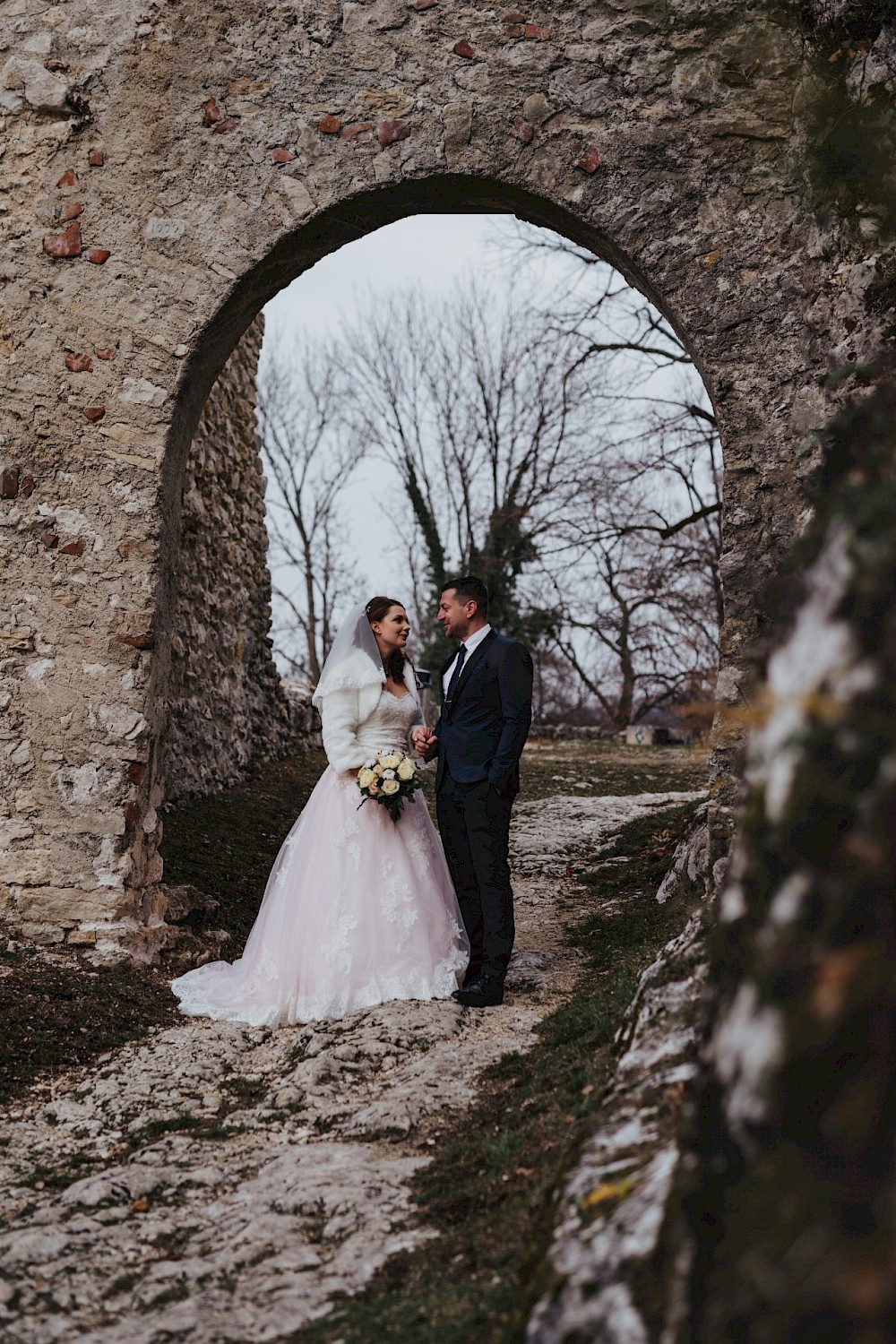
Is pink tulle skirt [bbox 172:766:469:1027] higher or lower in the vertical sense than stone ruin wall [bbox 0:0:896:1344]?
lower

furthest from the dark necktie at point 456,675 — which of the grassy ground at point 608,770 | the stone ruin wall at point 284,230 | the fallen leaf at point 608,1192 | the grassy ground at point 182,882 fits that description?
the grassy ground at point 608,770

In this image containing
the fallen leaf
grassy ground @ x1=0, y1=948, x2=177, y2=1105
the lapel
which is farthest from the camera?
the lapel

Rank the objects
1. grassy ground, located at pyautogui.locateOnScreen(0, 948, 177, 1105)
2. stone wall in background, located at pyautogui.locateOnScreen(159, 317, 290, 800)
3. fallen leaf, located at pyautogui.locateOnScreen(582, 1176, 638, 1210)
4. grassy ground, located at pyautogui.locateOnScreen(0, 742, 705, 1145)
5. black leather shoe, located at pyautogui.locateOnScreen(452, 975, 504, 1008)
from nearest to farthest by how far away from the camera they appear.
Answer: fallen leaf, located at pyautogui.locateOnScreen(582, 1176, 638, 1210) < grassy ground, located at pyautogui.locateOnScreen(0, 948, 177, 1105) < grassy ground, located at pyautogui.locateOnScreen(0, 742, 705, 1145) < black leather shoe, located at pyautogui.locateOnScreen(452, 975, 504, 1008) < stone wall in background, located at pyautogui.locateOnScreen(159, 317, 290, 800)

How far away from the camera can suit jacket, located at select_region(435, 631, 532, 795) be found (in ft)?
17.5

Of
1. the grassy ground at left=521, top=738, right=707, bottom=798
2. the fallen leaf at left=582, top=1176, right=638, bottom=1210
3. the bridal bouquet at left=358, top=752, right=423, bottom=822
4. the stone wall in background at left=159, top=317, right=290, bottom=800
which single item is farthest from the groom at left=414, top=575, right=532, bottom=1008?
the grassy ground at left=521, top=738, right=707, bottom=798

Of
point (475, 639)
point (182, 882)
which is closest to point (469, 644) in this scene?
point (475, 639)

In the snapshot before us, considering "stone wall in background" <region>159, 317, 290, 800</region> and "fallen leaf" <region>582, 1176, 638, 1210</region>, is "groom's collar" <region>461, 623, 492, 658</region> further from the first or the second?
"fallen leaf" <region>582, 1176, 638, 1210</region>

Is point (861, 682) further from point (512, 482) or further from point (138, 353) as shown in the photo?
point (512, 482)

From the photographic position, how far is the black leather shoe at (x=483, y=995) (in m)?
5.14

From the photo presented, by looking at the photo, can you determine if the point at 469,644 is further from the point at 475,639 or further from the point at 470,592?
the point at 470,592

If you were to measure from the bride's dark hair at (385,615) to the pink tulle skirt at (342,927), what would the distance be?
59cm

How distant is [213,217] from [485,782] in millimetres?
3088

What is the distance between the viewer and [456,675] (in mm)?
5590

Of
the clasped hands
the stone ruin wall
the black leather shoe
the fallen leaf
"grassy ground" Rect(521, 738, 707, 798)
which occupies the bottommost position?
the black leather shoe
